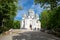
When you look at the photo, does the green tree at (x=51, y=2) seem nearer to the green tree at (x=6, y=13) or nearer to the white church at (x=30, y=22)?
the green tree at (x=6, y=13)

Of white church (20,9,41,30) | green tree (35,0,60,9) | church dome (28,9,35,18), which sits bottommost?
white church (20,9,41,30)

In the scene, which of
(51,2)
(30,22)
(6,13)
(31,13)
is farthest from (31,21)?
(51,2)

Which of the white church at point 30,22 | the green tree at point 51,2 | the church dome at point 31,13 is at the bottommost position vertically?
the white church at point 30,22

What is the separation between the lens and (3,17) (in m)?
29.6

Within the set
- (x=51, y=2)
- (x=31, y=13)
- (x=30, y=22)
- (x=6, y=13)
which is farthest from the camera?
(x=31, y=13)

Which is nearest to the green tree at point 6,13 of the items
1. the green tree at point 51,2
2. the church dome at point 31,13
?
the green tree at point 51,2

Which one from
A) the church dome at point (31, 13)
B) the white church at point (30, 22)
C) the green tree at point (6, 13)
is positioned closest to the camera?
the green tree at point (6, 13)

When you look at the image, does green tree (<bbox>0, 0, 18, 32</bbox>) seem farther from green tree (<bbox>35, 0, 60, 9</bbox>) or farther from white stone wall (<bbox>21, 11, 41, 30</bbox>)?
white stone wall (<bbox>21, 11, 41, 30</bbox>)

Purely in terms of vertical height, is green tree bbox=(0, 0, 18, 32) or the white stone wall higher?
green tree bbox=(0, 0, 18, 32)

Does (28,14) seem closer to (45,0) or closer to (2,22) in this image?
(2,22)

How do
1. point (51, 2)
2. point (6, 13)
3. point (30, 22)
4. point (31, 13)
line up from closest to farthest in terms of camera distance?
point (51, 2) < point (6, 13) < point (30, 22) < point (31, 13)

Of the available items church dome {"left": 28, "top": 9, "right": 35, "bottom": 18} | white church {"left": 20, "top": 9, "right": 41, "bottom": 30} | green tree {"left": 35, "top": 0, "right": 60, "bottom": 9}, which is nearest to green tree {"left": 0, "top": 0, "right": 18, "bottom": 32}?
green tree {"left": 35, "top": 0, "right": 60, "bottom": 9}

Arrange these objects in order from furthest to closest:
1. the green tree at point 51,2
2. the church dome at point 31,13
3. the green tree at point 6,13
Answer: the church dome at point 31,13 → the green tree at point 6,13 → the green tree at point 51,2

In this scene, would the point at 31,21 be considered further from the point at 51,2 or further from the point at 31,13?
the point at 51,2
